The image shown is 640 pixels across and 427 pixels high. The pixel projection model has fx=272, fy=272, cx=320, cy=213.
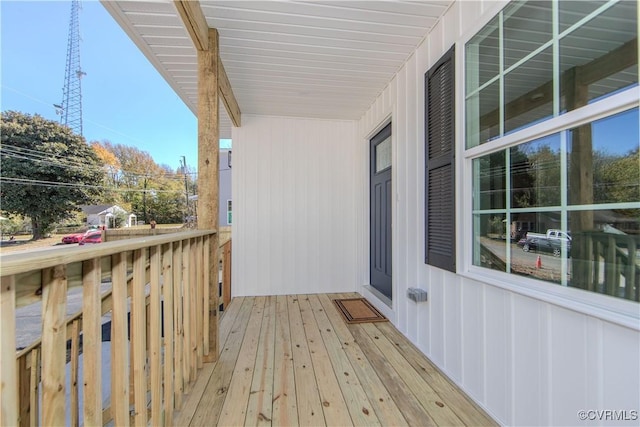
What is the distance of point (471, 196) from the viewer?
1717mm

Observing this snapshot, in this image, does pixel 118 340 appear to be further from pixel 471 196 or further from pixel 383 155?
pixel 383 155

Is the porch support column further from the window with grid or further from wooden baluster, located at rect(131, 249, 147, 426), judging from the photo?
the window with grid

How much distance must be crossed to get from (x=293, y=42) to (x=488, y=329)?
2.45 metres

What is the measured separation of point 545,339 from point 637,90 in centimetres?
102

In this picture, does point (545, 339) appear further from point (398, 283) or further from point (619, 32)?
point (398, 283)

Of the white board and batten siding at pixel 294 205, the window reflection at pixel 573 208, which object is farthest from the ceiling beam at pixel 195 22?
the window reflection at pixel 573 208

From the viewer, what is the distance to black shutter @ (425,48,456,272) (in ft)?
5.99

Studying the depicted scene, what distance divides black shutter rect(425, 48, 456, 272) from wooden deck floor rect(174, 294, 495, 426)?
2.61 feet

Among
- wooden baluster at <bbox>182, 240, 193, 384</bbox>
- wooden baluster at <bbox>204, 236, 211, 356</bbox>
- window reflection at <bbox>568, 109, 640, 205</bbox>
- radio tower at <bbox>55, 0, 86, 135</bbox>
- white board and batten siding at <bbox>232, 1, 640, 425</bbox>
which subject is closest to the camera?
window reflection at <bbox>568, 109, 640, 205</bbox>

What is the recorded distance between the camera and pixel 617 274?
1016mm

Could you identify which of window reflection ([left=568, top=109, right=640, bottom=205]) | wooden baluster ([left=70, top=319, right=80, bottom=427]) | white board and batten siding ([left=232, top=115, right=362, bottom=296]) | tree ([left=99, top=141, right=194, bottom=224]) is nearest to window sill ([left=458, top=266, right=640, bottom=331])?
window reflection ([left=568, top=109, right=640, bottom=205])

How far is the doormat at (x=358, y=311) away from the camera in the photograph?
2.87 meters

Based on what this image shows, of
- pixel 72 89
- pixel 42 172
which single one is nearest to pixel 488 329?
pixel 42 172

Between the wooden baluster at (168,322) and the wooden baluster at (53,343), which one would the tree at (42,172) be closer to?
the wooden baluster at (168,322)
